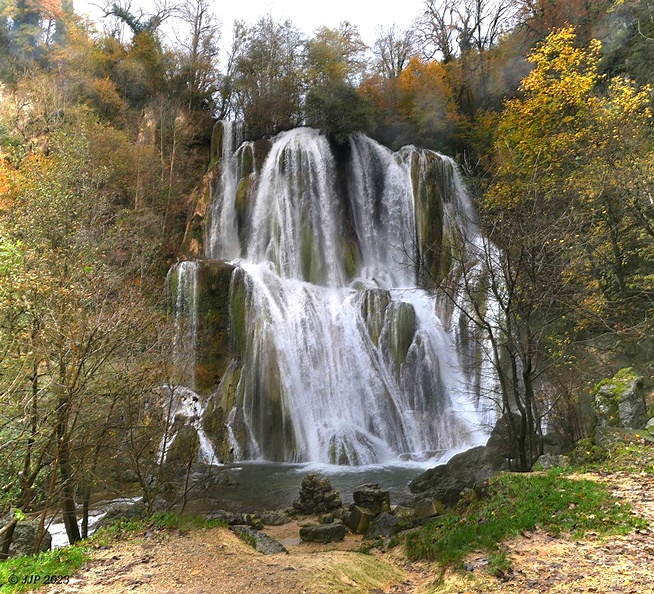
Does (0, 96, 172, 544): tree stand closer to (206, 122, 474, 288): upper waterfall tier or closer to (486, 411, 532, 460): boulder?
(486, 411, 532, 460): boulder

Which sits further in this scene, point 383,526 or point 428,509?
point 383,526

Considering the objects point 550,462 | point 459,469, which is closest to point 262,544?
point 550,462

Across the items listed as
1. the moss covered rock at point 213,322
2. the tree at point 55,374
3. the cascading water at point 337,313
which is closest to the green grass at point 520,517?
the tree at point 55,374

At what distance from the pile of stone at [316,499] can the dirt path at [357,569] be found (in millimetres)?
4188

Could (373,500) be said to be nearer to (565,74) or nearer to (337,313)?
(337,313)

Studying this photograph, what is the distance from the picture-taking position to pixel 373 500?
31.2ft

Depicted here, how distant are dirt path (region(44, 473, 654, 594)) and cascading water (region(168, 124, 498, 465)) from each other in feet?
26.7

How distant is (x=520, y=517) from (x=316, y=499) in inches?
225

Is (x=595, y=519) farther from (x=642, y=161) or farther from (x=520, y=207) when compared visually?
(x=642, y=161)

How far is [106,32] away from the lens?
31.2 meters

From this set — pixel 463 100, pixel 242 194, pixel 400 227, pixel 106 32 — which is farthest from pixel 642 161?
pixel 106 32

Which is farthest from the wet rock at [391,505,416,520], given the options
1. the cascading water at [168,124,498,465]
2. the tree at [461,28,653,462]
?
the cascading water at [168,124,498,465]

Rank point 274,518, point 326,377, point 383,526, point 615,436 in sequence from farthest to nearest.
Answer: point 326,377 < point 274,518 < point 383,526 < point 615,436

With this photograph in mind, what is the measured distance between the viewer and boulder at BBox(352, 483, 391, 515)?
30.9 ft
